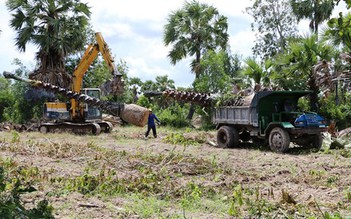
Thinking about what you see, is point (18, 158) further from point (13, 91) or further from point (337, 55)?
point (13, 91)

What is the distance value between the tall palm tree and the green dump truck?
1404 cm

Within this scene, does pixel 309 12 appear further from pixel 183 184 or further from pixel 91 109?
pixel 183 184

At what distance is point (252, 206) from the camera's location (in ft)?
20.0

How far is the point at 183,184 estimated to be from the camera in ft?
26.6

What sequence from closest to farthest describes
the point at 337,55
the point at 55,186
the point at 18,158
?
the point at 55,186, the point at 18,158, the point at 337,55

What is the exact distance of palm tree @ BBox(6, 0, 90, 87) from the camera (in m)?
25.4

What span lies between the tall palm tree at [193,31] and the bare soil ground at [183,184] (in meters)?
17.8

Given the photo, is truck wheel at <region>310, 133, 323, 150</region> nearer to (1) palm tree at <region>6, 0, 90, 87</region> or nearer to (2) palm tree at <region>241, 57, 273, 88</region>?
(2) palm tree at <region>241, 57, 273, 88</region>

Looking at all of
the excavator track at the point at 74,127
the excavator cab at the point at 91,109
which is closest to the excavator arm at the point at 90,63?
the excavator cab at the point at 91,109

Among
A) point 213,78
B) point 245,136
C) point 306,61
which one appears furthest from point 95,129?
point 306,61

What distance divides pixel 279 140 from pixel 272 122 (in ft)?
2.08

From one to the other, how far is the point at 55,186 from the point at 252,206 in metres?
3.29

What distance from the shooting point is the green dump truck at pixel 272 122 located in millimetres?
13711

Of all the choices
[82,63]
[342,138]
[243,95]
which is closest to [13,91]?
[82,63]
